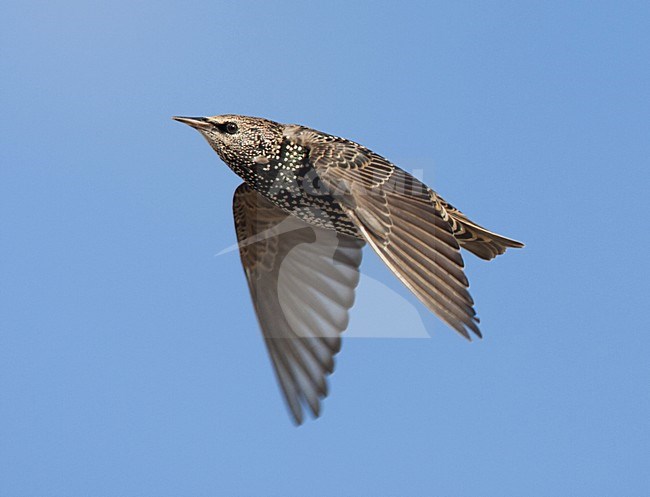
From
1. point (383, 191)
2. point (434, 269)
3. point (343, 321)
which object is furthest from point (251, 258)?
point (434, 269)

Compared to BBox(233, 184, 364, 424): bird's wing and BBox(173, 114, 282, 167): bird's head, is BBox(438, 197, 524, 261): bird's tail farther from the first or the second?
BBox(173, 114, 282, 167): bird's head

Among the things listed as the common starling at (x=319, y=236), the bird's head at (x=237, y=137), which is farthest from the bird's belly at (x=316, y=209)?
the bird's head at (x=237, y=137)

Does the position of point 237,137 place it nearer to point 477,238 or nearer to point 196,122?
point 196,122

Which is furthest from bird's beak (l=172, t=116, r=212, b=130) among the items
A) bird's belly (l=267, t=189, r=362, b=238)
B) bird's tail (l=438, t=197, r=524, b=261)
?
bird's tail (l=438, t=197, r=524, b=261)

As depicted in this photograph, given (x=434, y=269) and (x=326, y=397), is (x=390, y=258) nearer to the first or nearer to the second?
(x=434, y=269)

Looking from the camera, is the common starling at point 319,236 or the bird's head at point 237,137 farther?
the bird's head at point 237,137

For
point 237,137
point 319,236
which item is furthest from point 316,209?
point 319,236

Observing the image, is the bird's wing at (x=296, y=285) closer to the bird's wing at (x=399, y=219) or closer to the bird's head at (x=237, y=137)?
the bird's head at (x=237, y=137)

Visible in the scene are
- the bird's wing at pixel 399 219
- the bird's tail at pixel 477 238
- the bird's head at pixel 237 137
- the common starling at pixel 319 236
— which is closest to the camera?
the bird's wing at pixel 399 219
